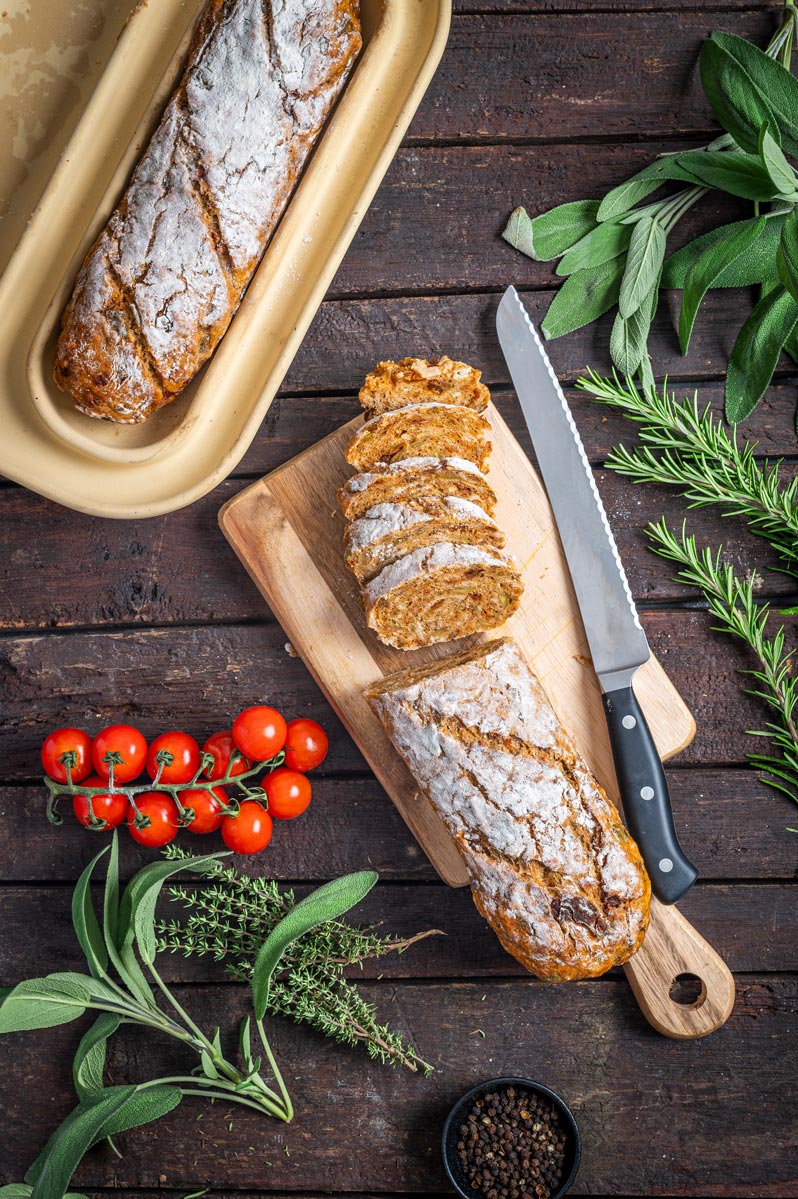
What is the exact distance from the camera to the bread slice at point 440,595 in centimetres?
227

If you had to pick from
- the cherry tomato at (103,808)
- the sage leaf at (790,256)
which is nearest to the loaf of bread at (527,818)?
A: the cherry tomato at (103,808)

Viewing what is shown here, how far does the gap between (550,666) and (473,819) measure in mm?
527

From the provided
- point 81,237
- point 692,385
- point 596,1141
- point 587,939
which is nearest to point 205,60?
point 81,237

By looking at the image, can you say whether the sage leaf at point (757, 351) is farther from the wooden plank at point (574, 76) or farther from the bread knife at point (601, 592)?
the wooden plank at point (574, 76)

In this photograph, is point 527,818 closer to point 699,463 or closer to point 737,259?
point 699,463

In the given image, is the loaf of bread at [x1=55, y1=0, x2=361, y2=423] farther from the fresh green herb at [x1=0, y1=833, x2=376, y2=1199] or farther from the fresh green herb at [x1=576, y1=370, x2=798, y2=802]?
the fresh green herb at [x1=0, y1=833, x2=376, y2=1199]

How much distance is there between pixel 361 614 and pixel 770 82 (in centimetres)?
189

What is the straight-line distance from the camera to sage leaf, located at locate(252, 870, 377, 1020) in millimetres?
2152

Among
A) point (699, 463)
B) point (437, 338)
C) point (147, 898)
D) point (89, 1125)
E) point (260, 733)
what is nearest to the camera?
point (89, 1125)

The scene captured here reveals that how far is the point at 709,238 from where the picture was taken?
253cm

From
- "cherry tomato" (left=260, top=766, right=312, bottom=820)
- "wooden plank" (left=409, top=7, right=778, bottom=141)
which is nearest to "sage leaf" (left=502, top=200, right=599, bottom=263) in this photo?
"wooden plank" (left=409, top=7, right=778, bottom=141)

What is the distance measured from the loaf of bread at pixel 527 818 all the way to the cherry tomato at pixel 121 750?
2.67ft

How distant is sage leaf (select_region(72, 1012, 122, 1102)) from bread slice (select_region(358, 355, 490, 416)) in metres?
1.88

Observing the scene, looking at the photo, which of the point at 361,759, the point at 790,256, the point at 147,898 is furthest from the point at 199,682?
the point at 790,256
